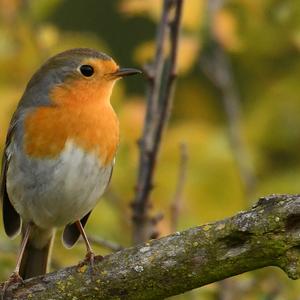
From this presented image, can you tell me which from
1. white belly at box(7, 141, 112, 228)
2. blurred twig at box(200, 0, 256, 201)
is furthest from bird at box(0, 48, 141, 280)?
blurred twig at box(200, 0, 256, 201)

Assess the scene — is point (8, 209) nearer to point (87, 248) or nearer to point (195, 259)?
point (87, 248)

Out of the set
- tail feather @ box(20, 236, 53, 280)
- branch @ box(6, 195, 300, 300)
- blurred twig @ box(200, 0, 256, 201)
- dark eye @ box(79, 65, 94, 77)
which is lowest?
branch @ box(6, 195, 300, 300)

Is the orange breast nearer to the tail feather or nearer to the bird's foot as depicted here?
the bird's foot

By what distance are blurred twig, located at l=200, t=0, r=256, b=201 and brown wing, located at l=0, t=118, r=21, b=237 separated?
1729 millimetres

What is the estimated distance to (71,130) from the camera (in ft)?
18.7

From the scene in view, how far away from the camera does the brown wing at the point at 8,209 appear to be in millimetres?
5957

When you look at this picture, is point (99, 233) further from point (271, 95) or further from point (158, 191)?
point (271, 95)

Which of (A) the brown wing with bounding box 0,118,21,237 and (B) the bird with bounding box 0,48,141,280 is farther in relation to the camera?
(A) the brown wing with bounding box 0,118,21,237

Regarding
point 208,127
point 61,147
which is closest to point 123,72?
point 61,147

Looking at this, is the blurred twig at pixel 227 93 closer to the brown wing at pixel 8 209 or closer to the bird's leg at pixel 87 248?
the bird's leg at pixel 87 248

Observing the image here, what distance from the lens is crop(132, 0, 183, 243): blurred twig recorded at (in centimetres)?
553

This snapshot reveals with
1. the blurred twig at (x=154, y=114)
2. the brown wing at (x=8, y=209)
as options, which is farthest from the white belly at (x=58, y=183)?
the blurred twig at (x=154, y=114)

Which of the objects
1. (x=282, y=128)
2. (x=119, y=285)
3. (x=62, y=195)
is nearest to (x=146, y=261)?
(x=119, y=285)

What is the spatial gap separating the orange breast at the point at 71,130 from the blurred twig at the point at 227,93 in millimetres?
1659
